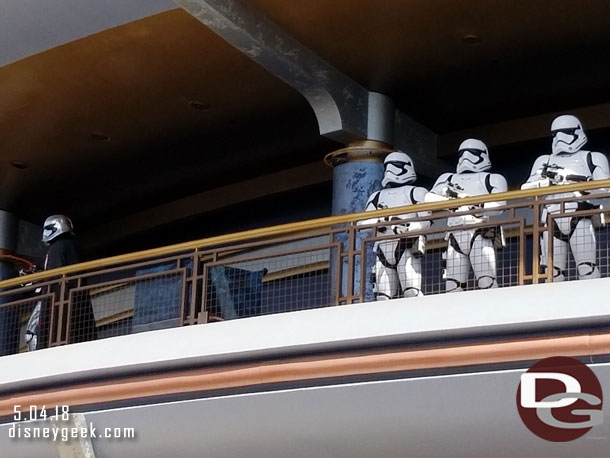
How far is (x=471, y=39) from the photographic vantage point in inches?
486

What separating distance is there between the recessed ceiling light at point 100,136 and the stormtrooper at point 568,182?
650cm

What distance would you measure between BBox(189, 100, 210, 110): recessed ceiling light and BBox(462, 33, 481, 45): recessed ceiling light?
3.13 metres

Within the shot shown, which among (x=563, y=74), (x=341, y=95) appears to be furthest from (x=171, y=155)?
(x=563, y=74)

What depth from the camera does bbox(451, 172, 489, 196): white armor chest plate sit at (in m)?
10.4

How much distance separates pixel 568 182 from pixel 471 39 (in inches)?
118

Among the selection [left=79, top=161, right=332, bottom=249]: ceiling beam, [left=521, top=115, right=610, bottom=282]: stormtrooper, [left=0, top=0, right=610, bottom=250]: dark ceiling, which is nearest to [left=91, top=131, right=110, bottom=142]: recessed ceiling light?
[left=0, top=0, right=610, bottom=250]: dark ceiling

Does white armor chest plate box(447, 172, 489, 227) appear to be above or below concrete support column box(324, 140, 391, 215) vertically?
below

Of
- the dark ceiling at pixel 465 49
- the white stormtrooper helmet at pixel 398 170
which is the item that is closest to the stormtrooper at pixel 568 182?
the white stormtrooper helmet at pixel 398 170

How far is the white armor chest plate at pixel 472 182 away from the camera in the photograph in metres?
10.4

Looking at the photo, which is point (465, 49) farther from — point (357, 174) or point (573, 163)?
point (573, 163)

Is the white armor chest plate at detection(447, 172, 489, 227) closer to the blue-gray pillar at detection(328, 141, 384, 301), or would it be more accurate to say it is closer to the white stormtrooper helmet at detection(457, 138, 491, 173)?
the white stormtrooper helmet at detection(457, 138, 491, 173)

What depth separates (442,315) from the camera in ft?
29.5

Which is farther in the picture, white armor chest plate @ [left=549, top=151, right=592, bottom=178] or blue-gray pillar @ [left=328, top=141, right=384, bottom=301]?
blue-gray pillar @ [left=328, top=141, right=384, bottom=301]

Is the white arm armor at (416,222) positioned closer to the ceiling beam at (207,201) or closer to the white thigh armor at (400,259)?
the white thigh armor at (400,259)
